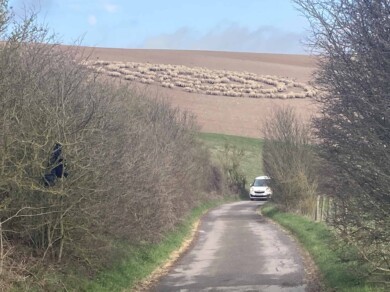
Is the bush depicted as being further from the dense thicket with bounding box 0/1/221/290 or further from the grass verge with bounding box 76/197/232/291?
the dense thicket with bounding box 0/1/221/290

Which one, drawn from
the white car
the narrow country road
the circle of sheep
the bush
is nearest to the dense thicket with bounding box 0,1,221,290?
the narrow country road

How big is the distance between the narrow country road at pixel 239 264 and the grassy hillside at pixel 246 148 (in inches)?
1479

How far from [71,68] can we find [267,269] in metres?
6.44

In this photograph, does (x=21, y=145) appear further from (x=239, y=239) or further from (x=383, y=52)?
(x=239, y=239)

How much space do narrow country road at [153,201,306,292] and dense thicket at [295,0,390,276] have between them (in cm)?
379

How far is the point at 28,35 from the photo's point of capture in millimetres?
10742

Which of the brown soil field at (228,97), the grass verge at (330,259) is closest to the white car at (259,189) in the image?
the brown soil field at (228,97)

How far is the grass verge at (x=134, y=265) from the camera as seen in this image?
11.9 meters

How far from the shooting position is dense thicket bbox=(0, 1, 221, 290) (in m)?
9.72

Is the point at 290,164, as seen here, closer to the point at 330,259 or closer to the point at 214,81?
the point at 330,259

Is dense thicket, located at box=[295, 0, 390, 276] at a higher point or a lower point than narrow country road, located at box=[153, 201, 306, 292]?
higher

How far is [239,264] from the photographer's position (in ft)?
50.9

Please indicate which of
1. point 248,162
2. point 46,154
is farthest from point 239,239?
point 248,162

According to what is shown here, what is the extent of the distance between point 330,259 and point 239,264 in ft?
7.50
